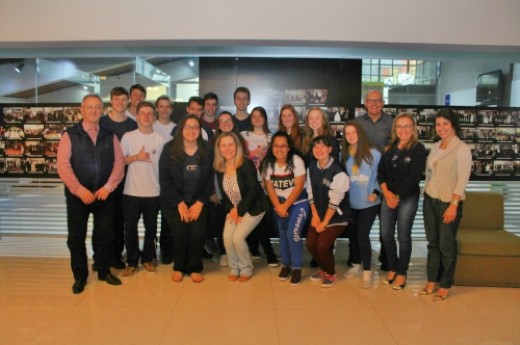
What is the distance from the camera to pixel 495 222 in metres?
4.17

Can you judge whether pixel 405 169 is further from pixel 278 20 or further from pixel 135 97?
pixel 135 97

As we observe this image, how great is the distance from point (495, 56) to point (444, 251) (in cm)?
320

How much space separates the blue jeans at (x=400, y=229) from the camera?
361 cm

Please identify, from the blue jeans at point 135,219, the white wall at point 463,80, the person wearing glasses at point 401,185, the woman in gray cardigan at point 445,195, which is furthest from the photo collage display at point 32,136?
the white wall at point 463,80

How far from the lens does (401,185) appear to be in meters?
3.56

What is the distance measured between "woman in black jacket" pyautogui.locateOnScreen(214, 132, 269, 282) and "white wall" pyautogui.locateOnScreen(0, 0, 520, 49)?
56.3 inches

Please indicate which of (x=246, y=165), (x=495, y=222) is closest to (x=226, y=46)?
(x=246, y=165)

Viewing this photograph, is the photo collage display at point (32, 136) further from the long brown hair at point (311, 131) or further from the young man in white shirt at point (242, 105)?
the long brown hair at point (311, 131)

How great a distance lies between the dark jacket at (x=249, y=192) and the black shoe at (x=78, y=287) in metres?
1.54

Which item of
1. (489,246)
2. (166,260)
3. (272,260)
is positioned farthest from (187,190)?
(489,246)

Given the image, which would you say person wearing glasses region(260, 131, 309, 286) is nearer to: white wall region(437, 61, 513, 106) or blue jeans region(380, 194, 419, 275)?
blue jeans region(380, 194, 419, 275)

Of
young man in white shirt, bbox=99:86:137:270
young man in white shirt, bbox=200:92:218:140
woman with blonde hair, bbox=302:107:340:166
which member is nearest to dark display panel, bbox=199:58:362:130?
young man in white shirt, bbox=200:92:218:140

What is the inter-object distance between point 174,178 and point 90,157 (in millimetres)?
754

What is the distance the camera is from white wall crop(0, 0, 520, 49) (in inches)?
174
